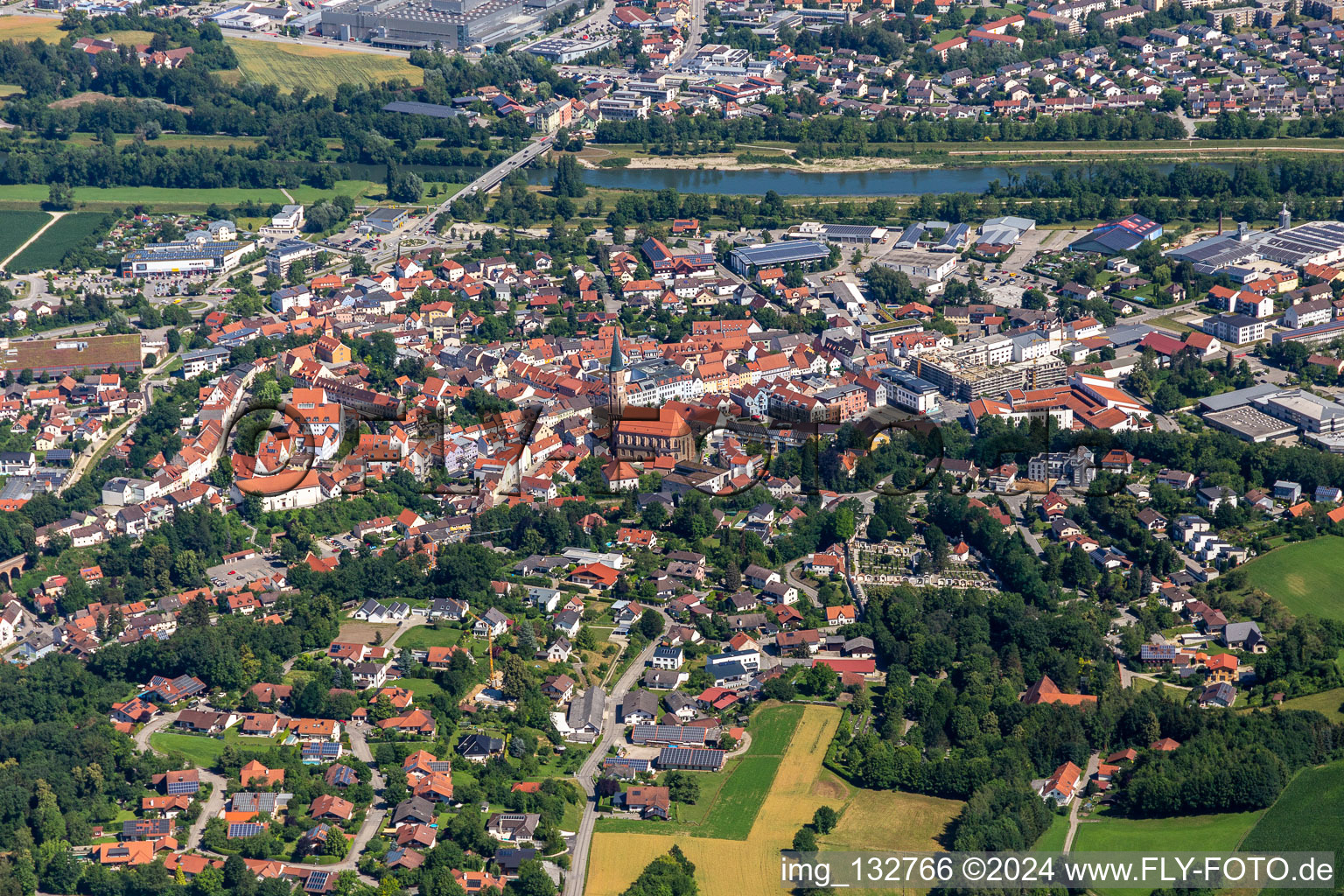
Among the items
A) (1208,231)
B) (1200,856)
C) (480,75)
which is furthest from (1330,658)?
(480,75)

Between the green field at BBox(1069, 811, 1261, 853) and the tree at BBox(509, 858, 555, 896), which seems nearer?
the tree at BBox(509, 858, 555, 896)

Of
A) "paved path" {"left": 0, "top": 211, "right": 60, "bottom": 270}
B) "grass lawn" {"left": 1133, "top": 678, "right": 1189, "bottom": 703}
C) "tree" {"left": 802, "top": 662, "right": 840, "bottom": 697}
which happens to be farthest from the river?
"tree" {"left": 802, "top": 662, "right": 840, "bottom": 697}

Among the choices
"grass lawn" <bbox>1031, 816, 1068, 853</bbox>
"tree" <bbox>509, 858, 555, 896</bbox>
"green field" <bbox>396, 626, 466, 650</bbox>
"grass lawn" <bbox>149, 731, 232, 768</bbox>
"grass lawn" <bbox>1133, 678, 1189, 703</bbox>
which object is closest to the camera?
"tree" <bbox>509, 858, 555, 896</bbox>

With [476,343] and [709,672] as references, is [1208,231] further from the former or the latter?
[709,672]

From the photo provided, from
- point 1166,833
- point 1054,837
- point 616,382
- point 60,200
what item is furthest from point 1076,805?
point 60,200

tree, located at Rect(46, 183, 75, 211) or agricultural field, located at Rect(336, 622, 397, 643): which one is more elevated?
tree, located at Rect(46, 183, 75, 211)

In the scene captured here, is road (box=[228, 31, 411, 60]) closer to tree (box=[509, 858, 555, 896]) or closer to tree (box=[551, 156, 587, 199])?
tree (box=[551, 156, 587, 199])

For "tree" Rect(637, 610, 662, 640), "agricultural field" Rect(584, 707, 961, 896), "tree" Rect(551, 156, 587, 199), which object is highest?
"tree" Rect(551, 156, 587, 199)
